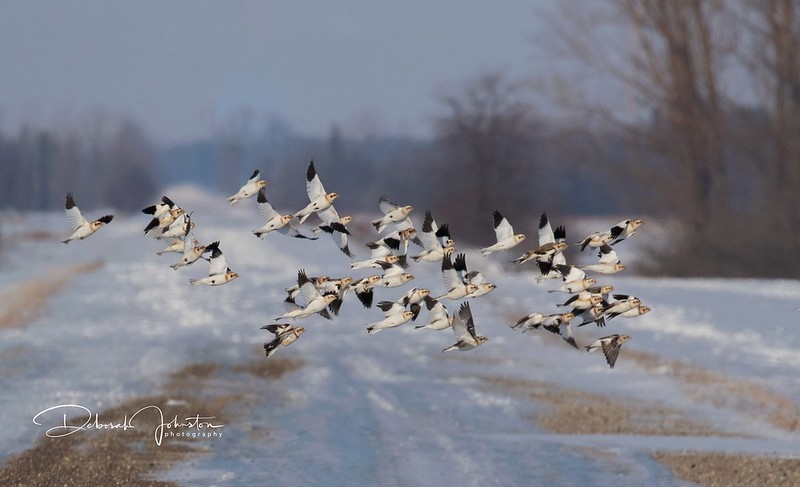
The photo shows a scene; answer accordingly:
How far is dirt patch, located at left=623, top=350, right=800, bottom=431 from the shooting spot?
18.6 meters

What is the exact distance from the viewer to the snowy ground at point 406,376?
1505 cm

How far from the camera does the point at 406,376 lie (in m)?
23.6

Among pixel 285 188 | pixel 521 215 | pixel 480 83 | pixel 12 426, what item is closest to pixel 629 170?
pixel 521 215

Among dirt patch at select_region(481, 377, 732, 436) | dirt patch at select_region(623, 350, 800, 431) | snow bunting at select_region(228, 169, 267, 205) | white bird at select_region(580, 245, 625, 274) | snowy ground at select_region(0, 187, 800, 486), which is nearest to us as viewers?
snow bunting at select_region(228, 169, 267, 205)

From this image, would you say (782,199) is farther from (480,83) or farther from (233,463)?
(233,463)

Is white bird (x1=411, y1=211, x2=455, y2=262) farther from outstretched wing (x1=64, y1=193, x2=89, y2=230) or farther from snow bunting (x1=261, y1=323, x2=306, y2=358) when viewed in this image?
outstretched wing (x1=64, y1=193, x2=89, y2=230)

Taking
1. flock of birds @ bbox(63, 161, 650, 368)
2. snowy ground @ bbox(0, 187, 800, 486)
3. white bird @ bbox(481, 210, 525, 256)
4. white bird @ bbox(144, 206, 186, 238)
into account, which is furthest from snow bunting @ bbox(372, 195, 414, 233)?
snowy ground @ bbox(0, 187, 800, 486)

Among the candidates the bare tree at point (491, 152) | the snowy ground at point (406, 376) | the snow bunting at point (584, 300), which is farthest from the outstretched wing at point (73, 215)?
the bare tree at point (491, 152)

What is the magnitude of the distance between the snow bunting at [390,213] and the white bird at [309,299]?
0.59 m

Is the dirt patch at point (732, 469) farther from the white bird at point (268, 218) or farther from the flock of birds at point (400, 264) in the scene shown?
the white bird at point (268, 218)

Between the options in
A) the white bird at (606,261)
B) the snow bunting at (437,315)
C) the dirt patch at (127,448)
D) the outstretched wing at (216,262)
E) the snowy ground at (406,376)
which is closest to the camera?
the white bird at (606,261)

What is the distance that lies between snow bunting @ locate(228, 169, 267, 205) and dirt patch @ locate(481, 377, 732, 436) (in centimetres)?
1021

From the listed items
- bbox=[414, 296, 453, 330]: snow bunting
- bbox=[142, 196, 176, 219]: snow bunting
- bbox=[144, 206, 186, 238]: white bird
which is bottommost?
bbox=[414, 296, 453, 330]: snow bunting

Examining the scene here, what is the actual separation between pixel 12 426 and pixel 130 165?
130 m
